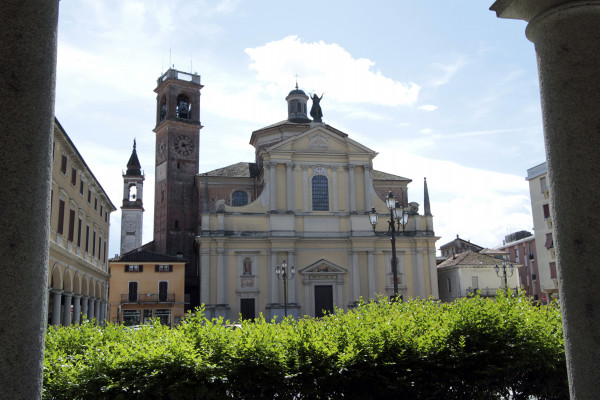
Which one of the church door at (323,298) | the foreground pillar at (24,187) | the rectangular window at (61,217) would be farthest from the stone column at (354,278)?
the foreground pillar at (24,187)

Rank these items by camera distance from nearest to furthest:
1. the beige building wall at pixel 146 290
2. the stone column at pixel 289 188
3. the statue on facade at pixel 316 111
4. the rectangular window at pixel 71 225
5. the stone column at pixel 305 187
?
1. the rectangular window at pixel 71 225
2. the stone column at pixel 289 188
3. the stone column at pixel 305 187
4. the beige building wall at pixel 146 290
5. the statue on facade at pixel 316 111

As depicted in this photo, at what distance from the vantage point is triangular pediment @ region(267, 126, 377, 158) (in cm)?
4075

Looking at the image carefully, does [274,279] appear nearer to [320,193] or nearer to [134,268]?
[320,193]

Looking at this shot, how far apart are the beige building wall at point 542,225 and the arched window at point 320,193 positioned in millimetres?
16082

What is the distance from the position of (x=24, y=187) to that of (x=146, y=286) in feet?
137

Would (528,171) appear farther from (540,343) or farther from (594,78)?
(594,78)

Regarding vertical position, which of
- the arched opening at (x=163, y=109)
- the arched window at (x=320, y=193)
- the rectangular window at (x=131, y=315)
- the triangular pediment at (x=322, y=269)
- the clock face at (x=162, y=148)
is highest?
the arched opening at (x=163, y=109)

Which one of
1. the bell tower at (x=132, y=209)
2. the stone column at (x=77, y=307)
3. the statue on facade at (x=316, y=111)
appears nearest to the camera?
the stone column at (x=77, y=307)

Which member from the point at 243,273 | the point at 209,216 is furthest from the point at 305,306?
the point at 209,216

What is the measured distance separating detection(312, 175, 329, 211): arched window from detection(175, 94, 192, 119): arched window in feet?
54.5

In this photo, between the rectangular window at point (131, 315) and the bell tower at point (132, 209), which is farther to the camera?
the bell tower at point (132, 209)

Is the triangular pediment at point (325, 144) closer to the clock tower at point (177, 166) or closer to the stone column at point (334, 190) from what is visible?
the stone column at point (334, 190)

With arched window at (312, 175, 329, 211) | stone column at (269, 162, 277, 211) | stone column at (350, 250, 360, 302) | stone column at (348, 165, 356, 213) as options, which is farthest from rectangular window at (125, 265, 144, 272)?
stone column at (348, 165, 356, 213)

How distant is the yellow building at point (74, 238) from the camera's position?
22.4 m
